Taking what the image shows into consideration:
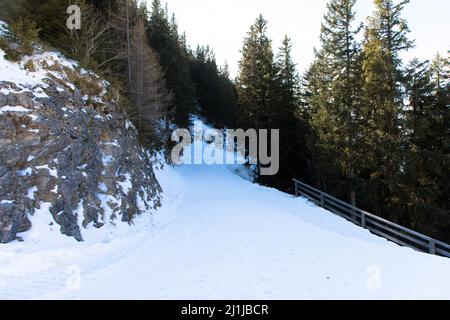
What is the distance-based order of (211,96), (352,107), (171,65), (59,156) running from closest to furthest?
(59,156), (352,107), (171,65), (211,96)

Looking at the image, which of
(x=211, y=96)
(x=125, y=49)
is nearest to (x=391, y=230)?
(x=125, y=49)

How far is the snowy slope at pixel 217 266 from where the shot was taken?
237 inches

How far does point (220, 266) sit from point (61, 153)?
5.69 meters

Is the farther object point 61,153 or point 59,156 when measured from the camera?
point 61,153

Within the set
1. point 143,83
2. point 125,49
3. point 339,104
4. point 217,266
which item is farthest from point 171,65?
point 217,266

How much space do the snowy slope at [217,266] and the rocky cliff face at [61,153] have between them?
0.77 m

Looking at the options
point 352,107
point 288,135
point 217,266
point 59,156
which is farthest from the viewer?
point 288,135

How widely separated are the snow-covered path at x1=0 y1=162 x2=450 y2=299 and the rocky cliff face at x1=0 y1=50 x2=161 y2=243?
2.87 ft

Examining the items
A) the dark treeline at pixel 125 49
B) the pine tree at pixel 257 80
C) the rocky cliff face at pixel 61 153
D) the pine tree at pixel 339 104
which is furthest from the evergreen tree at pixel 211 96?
the rocky cliff face at pixel 61 153

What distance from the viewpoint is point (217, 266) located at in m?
7.43

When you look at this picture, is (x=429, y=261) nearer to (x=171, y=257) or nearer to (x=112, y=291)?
(x=171, y=257)

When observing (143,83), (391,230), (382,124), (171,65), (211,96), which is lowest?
(391,230)

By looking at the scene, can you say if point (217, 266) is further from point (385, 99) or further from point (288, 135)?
point (288, 135)

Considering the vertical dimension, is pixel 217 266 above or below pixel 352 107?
below
